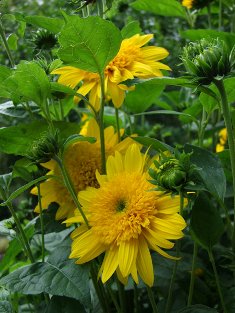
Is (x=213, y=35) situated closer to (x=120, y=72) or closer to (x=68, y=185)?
(x=120, y=72)

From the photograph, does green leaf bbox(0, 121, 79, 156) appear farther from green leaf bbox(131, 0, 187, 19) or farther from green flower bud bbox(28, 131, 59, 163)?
green leaf bbox(131, 0, 187, 19)

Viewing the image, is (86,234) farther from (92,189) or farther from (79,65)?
(79,65)

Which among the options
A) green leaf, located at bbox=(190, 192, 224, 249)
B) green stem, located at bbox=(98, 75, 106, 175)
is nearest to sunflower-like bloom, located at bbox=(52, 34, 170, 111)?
green stem, located at bbox=(98, 75, 106, 175)

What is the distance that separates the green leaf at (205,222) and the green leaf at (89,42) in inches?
6.3

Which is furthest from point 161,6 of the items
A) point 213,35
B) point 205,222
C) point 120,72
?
point 205,222

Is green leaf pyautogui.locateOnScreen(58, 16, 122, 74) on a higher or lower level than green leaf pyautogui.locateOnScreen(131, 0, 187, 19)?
higher

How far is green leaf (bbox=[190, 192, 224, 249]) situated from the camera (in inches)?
19.8

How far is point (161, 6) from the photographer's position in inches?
30.0

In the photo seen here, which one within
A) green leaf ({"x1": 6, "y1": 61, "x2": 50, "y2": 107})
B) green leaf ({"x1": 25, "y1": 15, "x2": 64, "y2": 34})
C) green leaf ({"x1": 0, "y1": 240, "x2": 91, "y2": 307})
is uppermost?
green leaf ({"x1": 25, "y1": 15, "x2": 64, "y2": 34})

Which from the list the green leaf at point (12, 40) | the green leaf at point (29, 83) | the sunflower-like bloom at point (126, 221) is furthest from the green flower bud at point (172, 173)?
the green leaf at point (12, 40)

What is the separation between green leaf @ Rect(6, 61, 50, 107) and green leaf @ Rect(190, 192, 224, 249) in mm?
178

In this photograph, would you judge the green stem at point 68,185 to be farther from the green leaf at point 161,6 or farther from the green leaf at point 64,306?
the green leaf at point 161,6

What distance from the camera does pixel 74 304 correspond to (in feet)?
1.82

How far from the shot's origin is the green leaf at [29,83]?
1.56 ft
